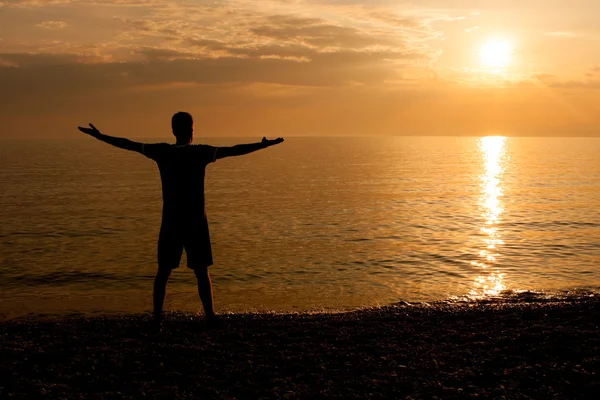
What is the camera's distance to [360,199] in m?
41.4

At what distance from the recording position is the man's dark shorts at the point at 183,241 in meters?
8.10

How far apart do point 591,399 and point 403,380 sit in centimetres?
210

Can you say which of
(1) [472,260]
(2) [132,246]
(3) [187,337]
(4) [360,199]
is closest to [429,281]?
(1) [472,260]

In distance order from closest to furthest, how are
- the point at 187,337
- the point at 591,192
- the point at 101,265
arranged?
the point at 187,337, the point at 101,265, the point at 591,192

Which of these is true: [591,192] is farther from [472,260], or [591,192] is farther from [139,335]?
[139,335]

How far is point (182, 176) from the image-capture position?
8.01 metres

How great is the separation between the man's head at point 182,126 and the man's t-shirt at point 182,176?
17cm

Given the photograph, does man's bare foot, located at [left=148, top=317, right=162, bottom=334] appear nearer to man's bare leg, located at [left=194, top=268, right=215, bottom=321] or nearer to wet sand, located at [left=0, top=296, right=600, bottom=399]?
wet sand, located at [left=0, top=296, right=600, bottom=399]

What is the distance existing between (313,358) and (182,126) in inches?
153

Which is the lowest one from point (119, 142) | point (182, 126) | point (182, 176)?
point (182, 176)

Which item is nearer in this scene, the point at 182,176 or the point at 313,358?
the point at 313,358

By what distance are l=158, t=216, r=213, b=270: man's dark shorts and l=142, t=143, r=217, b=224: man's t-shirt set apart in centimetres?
7

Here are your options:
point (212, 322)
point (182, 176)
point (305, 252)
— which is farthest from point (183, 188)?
point (305, 252)

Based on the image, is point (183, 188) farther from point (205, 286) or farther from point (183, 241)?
point (205, 286)
